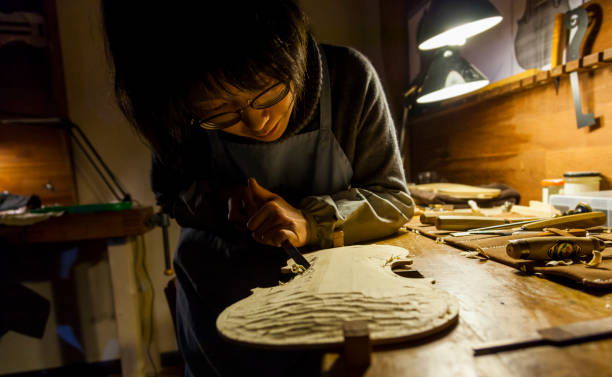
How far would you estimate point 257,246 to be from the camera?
91 centimetres

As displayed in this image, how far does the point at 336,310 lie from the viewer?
1.22 feet

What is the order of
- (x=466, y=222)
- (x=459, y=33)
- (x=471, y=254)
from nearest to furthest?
(x=471, y=254)
(x=466, y=222)
(x=459, y=33)

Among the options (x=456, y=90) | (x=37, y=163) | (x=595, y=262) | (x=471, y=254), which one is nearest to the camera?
(x=595, y=262)

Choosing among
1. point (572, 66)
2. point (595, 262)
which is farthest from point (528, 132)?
point (595, 262)

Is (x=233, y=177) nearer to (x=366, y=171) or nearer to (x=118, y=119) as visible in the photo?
(x=366, y=171)

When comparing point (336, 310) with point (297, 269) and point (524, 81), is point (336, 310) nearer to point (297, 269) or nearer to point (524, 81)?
point (297, 269)

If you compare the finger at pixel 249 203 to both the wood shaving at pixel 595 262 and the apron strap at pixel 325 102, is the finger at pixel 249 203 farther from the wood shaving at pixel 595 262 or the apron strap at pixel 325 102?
the wood shaving at pixel 595 262

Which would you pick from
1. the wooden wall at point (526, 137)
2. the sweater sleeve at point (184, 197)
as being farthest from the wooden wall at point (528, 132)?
the sweater sleeve at point (184, 197)

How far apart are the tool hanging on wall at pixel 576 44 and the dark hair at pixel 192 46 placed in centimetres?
112

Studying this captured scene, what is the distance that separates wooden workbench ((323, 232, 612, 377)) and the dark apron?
1.21 ft

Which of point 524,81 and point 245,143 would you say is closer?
point 245,143

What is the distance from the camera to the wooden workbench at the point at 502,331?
27cm

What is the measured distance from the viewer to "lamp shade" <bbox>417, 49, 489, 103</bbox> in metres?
1.36

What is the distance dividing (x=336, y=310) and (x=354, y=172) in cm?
64
